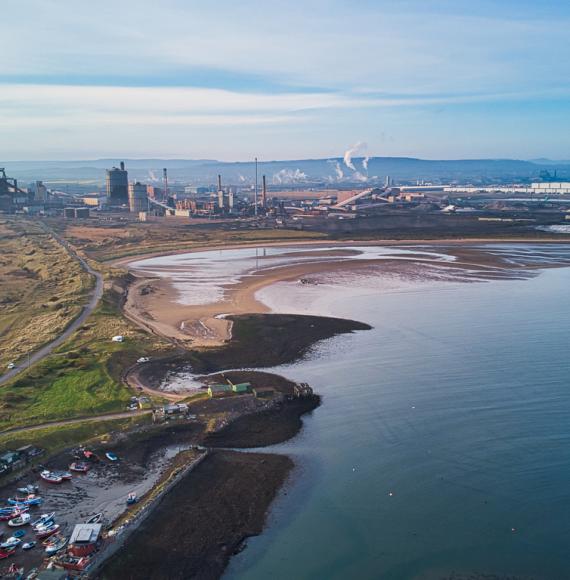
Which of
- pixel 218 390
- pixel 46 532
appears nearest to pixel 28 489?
pixel 46 532

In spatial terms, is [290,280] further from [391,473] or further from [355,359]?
[391,473]

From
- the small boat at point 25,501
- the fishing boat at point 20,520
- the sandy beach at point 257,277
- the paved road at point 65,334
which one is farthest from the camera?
the sandy beach at point 257,277

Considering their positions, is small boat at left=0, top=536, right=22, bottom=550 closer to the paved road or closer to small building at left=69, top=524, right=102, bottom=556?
small building at left=69, top=524, right=102, bottom=556

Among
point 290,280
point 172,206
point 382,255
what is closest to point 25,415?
point 290,280

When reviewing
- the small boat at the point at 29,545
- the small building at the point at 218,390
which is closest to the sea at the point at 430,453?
the small building at the point at 218,390

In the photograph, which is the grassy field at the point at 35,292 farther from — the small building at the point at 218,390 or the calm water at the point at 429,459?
the calm water at the point at 429,459

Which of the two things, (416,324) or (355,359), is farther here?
(416,324)

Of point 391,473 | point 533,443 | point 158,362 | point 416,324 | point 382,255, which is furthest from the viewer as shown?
point 382,255
